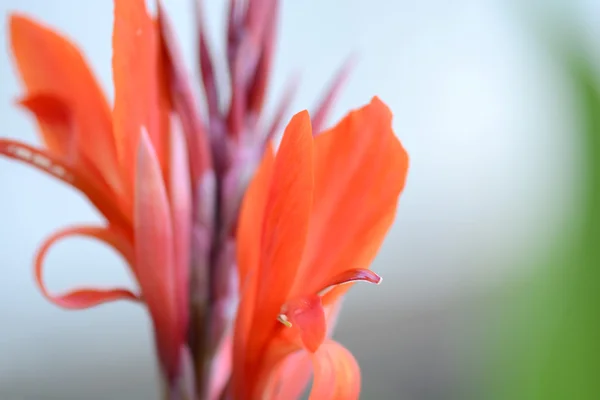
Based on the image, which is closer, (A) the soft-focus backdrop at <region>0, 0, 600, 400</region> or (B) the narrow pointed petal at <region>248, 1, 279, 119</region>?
(B) the narrow pointed petal at <region>248, 1, 279, 119</region>

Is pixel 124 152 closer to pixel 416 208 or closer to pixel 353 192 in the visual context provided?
pixel 353 192

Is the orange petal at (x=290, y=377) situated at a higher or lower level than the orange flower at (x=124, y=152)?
lower

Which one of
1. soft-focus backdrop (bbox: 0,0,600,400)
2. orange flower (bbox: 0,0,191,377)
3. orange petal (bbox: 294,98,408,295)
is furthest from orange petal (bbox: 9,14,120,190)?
soft-focus backdrop (bbox: 0,0,600,400)

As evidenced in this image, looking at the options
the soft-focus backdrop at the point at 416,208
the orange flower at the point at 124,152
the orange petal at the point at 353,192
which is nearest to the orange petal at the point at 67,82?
the orange flower at the point at 124,152

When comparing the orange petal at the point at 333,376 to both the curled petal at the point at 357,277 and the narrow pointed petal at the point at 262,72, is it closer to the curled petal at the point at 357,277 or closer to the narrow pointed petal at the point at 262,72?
the curled petal at the point at 357,277

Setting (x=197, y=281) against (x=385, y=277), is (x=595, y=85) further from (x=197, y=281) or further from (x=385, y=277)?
(x=385, y=277)

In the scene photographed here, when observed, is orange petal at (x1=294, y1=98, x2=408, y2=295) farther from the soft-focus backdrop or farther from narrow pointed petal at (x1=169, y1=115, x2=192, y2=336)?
the soft-focus backdrop

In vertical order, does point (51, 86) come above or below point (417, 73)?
below

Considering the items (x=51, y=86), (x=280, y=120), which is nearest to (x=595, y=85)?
(x=280, y=120)

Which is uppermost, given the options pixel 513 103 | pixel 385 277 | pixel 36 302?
pixel 513 103
